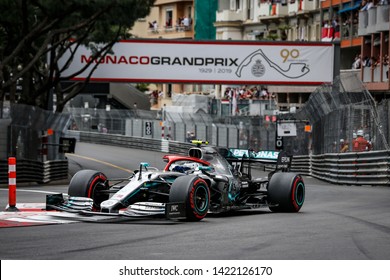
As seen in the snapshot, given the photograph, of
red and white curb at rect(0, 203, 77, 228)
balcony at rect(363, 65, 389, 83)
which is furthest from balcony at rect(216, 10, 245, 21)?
red and white curb at rect(0, 203, 77, 228)

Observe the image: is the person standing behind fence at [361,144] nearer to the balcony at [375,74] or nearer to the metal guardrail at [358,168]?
the metal guardrail at [358,168]

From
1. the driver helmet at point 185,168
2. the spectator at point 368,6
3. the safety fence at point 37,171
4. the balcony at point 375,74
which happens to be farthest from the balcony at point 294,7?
the driver helmet at point 185,168

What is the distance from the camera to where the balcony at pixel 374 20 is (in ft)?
159

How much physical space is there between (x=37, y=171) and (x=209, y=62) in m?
14.0

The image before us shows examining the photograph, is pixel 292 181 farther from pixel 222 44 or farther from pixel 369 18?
pixel 369 18

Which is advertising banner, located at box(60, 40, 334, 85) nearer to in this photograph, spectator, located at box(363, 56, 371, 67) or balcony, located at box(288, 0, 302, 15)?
spectator, located at box(363, 56, 371, 67)

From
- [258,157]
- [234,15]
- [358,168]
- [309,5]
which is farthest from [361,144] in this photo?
[234,15]

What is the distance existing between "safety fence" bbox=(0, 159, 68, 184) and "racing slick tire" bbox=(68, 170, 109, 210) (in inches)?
597

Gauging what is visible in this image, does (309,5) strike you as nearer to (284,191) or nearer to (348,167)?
(348,167)

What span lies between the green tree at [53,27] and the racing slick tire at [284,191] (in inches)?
740

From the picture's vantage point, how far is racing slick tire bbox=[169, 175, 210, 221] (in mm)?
16078

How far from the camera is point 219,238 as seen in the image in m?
13.5

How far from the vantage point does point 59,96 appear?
4828cm
